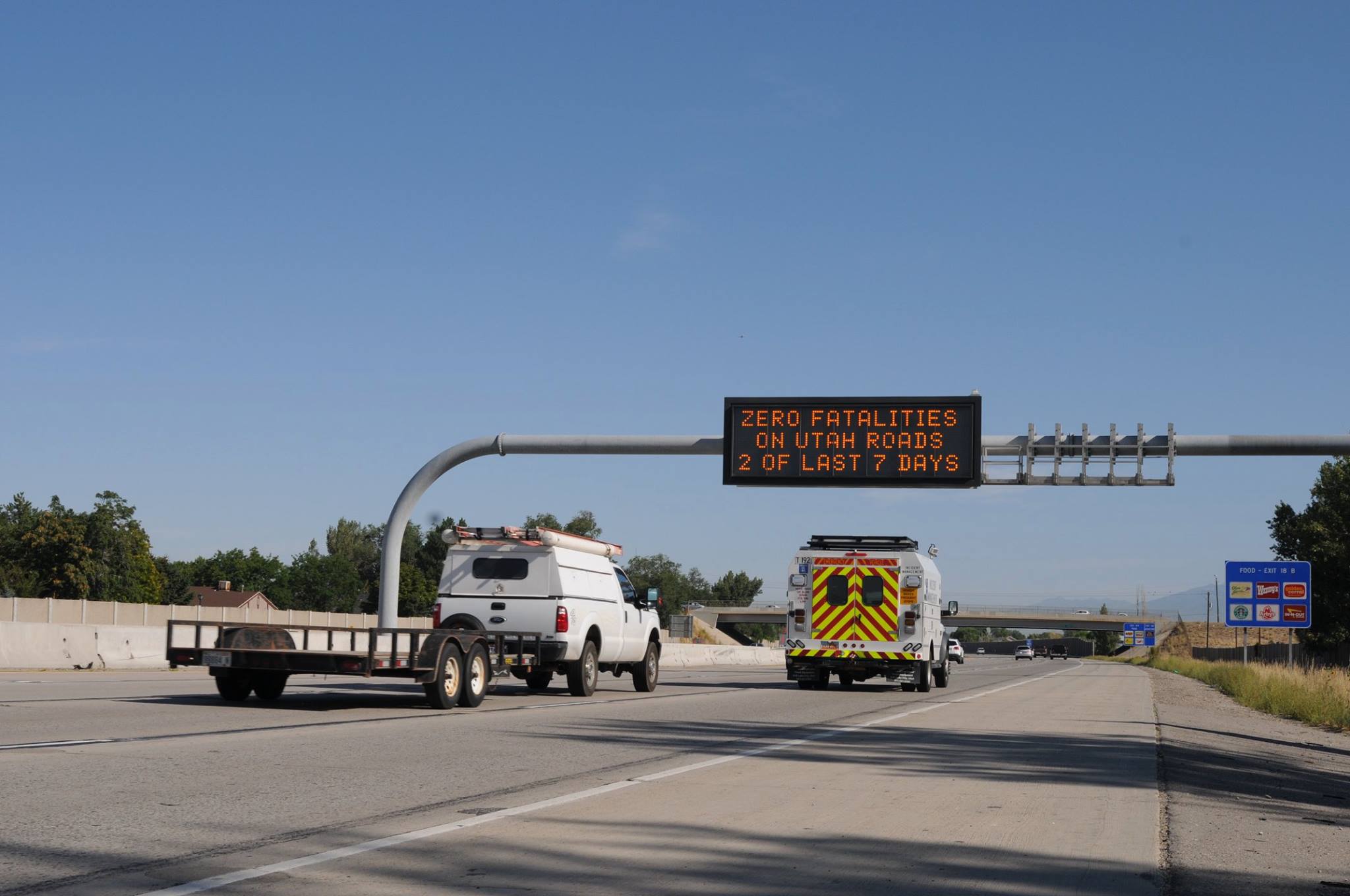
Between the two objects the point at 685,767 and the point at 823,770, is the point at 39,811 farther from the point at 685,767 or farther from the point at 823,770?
the point at 823,770

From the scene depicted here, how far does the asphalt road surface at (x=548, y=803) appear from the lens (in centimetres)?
696

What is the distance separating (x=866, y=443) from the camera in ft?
92.3

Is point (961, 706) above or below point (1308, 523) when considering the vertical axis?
below

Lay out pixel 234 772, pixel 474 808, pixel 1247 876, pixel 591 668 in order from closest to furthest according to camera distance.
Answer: pixel 1247 876 < pixel 474 808 < pixel 234 772 < pixel 591 668

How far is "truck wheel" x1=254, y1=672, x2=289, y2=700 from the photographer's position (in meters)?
19.0

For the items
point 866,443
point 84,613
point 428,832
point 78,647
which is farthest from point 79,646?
point 428,832

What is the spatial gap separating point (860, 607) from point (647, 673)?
5.30 meters

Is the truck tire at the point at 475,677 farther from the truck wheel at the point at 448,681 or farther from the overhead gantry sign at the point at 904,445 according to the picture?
the overhead gantry sign at the point at 904,445

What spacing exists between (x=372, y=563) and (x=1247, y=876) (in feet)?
550

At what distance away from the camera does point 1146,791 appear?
11.4m

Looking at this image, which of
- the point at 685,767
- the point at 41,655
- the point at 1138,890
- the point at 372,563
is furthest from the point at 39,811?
the point at 372,563

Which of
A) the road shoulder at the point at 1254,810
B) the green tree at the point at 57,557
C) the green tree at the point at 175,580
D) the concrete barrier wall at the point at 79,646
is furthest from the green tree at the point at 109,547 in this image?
the road shoulder at the point at 1254,810

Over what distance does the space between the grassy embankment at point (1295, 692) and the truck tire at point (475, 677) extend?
554 inches

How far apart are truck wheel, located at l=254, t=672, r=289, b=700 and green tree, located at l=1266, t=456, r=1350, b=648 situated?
6710 centimetres
